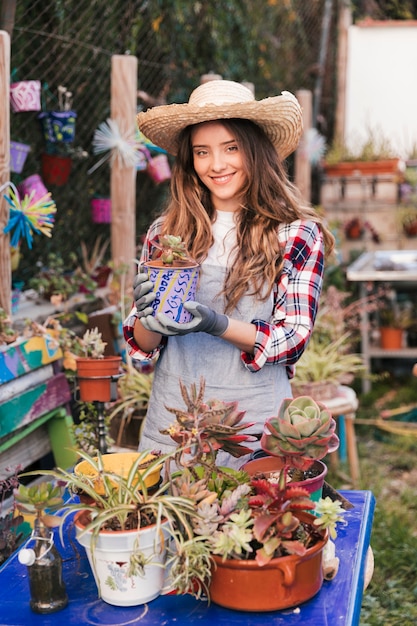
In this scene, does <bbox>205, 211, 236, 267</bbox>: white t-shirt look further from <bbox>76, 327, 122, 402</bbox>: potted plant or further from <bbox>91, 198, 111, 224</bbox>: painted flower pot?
<bbox>91, 198, 111, 224</bbox>: painted flower pot

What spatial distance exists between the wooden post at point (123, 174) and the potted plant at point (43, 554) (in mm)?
2849

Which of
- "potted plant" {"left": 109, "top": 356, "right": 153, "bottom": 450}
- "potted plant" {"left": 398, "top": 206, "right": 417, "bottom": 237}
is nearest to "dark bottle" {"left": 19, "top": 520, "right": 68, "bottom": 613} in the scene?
"potted plant" {"left": 109, "top": 356, "right": 153, "bottom": 450}

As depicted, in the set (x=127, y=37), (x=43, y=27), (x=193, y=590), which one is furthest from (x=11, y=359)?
(x=127, y=37)

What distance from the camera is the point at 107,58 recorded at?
513cm

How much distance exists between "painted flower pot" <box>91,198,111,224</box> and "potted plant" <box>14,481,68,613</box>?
11.4 ft

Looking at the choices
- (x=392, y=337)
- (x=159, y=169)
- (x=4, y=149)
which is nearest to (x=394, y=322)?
(x=392, y=337)

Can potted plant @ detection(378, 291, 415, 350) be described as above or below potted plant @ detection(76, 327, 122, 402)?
below

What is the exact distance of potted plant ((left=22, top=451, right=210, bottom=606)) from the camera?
1.58 m

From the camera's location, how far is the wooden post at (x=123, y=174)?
4434 millimetres

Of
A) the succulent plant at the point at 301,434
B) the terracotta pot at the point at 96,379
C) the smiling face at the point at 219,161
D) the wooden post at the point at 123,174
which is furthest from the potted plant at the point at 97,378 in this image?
the wooden post at the point at 123,174

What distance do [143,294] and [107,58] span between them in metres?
3.33

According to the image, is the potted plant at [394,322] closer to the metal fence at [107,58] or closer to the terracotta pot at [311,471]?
the metal fence at [107,58]

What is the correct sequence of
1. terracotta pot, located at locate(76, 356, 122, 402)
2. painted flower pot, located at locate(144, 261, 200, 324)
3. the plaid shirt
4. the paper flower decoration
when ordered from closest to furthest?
painted flower pot, located at locate(144, 261, 200, 324)
the plaid shirt
terracotta pot, located at locate(76, 356, 122, 402)
the paper flower decoration

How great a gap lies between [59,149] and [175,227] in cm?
200
